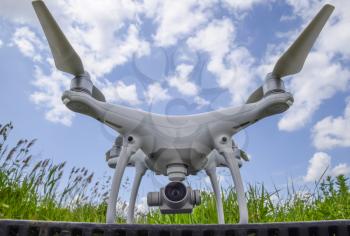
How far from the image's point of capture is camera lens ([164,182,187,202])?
4.74 feet

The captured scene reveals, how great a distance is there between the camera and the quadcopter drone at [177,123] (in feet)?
4.77

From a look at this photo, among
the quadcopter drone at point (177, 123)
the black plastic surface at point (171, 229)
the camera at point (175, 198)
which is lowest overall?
the black plastic surface at point (171, 229)

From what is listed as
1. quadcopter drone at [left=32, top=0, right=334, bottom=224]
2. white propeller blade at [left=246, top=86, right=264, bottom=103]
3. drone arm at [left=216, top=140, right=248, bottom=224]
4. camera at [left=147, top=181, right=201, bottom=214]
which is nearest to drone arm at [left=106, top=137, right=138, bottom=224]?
quadcopter drone at [left=32, top=0, right=334, bottom=224]

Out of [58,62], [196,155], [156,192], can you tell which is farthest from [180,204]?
[58,62]

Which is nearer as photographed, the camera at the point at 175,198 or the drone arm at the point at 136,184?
the camera at the point at 175,198

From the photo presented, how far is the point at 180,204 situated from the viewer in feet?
4.71

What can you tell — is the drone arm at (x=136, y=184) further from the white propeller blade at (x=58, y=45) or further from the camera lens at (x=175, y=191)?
the white propeller blade at (x=58, y=45)

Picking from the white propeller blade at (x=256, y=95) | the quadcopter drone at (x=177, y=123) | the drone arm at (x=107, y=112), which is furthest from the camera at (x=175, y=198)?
the white propeller blade at (x=256, y=95)

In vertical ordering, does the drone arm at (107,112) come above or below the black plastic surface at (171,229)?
above

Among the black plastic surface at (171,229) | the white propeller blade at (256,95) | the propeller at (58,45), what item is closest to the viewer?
the black plastic surface at (171,229)

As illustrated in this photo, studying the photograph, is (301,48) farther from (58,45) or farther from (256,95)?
(58,45)

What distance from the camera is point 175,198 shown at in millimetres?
1441

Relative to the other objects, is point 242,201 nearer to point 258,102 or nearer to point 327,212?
point 258,102

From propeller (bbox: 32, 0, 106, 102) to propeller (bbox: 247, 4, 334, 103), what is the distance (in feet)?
2.67
